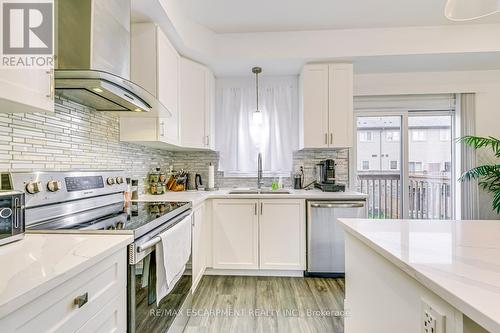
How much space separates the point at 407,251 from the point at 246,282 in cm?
196

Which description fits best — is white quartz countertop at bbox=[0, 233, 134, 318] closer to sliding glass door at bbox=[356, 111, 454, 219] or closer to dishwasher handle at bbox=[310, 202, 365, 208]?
dishwasher handle at bbox=[310, 202, 365, 208]

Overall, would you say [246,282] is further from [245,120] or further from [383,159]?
[383,159]

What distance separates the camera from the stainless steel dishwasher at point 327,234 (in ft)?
8.28

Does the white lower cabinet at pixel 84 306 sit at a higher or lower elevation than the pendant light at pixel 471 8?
lower

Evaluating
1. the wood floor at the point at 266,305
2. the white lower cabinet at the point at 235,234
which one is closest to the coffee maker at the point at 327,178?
the white lower cabinet at the point at 235,234

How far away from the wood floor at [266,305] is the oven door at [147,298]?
47 centimetres

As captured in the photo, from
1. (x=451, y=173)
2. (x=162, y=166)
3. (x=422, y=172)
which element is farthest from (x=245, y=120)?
(x=451, y=173)

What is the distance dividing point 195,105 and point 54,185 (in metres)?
1.72

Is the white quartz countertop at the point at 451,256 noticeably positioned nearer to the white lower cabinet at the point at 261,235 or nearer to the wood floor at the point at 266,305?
the wood floor at the point at 266,305

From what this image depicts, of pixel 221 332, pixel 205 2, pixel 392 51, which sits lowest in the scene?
pixel 221 332

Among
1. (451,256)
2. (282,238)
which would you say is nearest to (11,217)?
(451,256)

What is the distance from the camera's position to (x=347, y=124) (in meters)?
2.78

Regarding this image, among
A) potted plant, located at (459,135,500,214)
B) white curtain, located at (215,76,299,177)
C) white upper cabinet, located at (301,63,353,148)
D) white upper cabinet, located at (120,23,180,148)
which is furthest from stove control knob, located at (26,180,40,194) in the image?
potted plant, located at (459,135,500,214)

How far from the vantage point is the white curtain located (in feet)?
10.4
